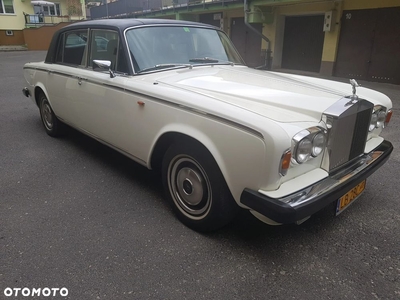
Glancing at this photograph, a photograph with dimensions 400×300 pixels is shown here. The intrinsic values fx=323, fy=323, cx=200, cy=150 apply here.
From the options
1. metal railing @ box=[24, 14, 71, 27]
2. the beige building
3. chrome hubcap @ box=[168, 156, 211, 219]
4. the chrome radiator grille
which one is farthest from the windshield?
metal railing @ box=[24, 14, 71, 27]

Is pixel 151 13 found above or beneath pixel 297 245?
above

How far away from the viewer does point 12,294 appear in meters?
2.05

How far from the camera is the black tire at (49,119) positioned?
4.87 meters

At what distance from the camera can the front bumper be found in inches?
78.7

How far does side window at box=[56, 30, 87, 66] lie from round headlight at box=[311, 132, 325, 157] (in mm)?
2953

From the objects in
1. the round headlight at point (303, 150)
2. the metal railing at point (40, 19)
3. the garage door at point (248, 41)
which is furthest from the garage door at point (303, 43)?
the metal railing at point (40, 19)

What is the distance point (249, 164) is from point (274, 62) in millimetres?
13973

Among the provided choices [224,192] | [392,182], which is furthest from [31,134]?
[392,182]

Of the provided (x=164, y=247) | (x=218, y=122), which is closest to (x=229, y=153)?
(x=218, y=122)

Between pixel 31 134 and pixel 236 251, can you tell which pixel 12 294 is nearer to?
pixel 236 251

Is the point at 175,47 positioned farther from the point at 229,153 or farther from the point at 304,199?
the point at 304,199

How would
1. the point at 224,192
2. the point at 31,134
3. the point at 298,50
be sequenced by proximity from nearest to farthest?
the point at 224,192 < the point at 31,134 < the point at 298,50

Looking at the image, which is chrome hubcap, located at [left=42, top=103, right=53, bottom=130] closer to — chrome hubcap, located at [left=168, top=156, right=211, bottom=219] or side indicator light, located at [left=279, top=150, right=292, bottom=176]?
chrome hubcap, located at [left=168, top=156, right=211, bottom=219]

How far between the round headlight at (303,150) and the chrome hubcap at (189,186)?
72 centimetres
